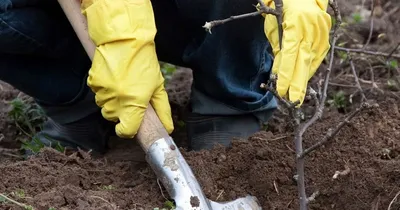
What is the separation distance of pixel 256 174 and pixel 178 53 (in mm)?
620

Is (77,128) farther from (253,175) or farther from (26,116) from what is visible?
(253,175)

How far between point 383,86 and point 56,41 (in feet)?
4.28

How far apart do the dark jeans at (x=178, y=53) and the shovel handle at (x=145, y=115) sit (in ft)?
1.02

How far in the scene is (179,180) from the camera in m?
2.17

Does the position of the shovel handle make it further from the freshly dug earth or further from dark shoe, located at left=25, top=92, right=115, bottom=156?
dark shoe, located at left=25, top=92, right=115, bottom=156

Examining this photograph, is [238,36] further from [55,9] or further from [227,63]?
[55,9]

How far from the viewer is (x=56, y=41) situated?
266cm

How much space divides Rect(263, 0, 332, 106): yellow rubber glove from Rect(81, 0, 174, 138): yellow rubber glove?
15.2 inches

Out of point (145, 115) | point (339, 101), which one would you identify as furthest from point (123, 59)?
point (339, 101)

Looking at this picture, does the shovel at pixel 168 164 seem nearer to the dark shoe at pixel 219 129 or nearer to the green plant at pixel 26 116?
the dark shoe at pixel 219 129

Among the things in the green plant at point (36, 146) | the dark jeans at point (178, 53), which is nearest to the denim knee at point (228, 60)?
the dark jeans at point (178, 53)

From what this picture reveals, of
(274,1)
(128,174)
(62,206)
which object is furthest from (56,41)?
(274,1)

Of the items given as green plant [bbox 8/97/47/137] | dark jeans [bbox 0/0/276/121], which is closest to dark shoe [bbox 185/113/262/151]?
dark jeans [bbox 0/0/276/121]

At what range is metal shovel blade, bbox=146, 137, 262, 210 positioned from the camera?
2146mm
